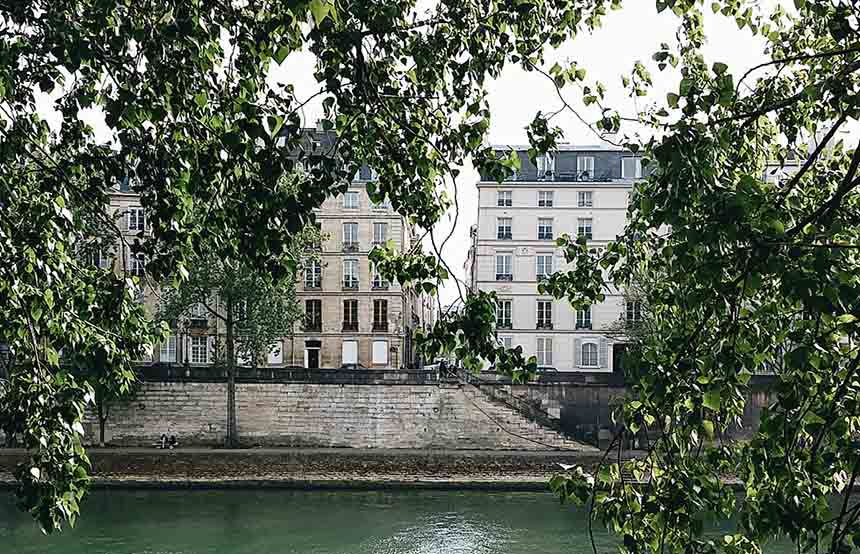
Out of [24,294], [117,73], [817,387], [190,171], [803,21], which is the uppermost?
[803,21]

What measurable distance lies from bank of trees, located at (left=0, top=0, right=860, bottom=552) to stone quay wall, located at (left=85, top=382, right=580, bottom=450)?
20381 mm

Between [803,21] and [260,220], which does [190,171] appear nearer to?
[260,220]

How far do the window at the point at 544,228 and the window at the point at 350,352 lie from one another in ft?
22.6

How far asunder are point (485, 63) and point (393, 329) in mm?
29809

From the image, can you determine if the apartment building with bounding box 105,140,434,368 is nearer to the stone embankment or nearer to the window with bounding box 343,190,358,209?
the window with bounding box 343,190,358,209

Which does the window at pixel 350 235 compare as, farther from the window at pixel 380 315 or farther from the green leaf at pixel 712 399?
the green leaf at pixel 712 399

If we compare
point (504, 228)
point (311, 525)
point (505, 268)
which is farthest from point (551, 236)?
point (311, 525)

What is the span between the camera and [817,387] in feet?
8.40

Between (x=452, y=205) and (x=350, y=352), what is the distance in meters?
29.8

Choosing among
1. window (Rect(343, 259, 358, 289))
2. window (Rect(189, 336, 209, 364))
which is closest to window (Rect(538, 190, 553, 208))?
window (Rect(343, 259, 358, 289))

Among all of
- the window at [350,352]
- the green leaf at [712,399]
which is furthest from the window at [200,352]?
the green leaf at [712,399]

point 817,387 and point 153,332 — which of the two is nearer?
point 817,387

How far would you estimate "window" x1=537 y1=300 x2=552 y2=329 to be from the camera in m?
34.2

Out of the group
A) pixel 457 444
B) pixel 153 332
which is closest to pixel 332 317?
pixel 457 444
